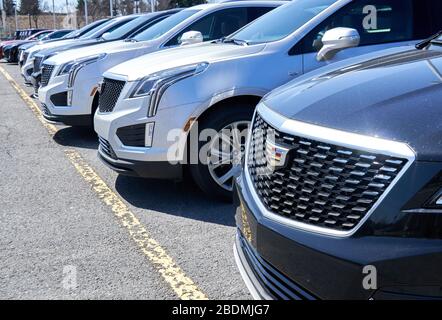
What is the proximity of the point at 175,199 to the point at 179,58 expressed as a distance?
51.6 inches

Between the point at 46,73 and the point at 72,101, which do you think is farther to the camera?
the point at 46,73

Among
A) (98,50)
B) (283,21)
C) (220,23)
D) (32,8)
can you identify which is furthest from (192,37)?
(32,8)

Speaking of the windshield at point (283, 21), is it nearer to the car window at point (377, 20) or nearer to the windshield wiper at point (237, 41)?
the windshield wiper at point (237, 41)

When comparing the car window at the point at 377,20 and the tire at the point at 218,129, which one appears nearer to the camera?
the tire at the point at 218,129

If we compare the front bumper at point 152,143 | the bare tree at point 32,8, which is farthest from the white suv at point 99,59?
the bare tree at point 32,8

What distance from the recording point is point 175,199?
4.60 meters

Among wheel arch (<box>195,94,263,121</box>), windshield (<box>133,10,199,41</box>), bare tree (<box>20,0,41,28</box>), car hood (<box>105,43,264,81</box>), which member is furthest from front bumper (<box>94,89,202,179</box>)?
bare tree (<box>20,0,41,28</box>)

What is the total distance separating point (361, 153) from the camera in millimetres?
1748

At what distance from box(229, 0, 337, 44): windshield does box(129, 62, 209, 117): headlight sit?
793mm

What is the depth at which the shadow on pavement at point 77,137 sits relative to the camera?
6996 mm

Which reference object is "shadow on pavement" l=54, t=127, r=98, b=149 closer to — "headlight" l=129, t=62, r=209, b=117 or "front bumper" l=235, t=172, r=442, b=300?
"headlight" l=129, t=62, r=209, b=117

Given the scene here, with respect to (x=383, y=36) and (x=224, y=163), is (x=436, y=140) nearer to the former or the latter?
(x=224, y=163)

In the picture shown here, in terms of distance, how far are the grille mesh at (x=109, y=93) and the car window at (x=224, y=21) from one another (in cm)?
228

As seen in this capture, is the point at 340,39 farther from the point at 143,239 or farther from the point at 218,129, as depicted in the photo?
the point at 143,239
